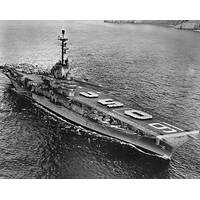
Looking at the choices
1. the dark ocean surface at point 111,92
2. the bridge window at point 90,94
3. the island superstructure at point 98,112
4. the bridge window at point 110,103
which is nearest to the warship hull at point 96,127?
the island superstructure at point 98,112

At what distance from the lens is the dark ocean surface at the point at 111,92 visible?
28188mm

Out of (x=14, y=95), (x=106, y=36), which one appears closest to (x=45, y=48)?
(x=106, y=36)

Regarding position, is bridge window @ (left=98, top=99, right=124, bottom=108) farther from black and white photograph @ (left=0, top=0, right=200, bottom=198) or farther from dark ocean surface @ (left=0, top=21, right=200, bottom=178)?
dark ocean surface @ (left=0, top=21, right=200, bottom=178)

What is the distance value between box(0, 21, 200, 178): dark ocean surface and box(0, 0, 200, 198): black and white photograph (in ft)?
0.39

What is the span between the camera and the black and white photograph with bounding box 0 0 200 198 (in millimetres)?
28484

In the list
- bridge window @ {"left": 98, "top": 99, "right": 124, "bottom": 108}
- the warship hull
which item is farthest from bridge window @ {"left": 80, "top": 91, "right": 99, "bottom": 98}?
the warship hull

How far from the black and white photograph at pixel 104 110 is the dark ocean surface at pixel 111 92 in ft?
0.39

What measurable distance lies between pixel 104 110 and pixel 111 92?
9.81 m

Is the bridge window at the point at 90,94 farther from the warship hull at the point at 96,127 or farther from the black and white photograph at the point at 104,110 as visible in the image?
the warship hull at the point at 96,127

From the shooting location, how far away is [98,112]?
36.3 metres

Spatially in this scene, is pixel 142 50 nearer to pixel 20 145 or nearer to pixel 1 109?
pixel 1 109

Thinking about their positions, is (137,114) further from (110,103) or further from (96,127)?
(96,127)

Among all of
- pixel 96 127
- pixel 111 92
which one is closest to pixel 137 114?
pixel 96 127

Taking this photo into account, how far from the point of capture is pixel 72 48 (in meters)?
72.3
